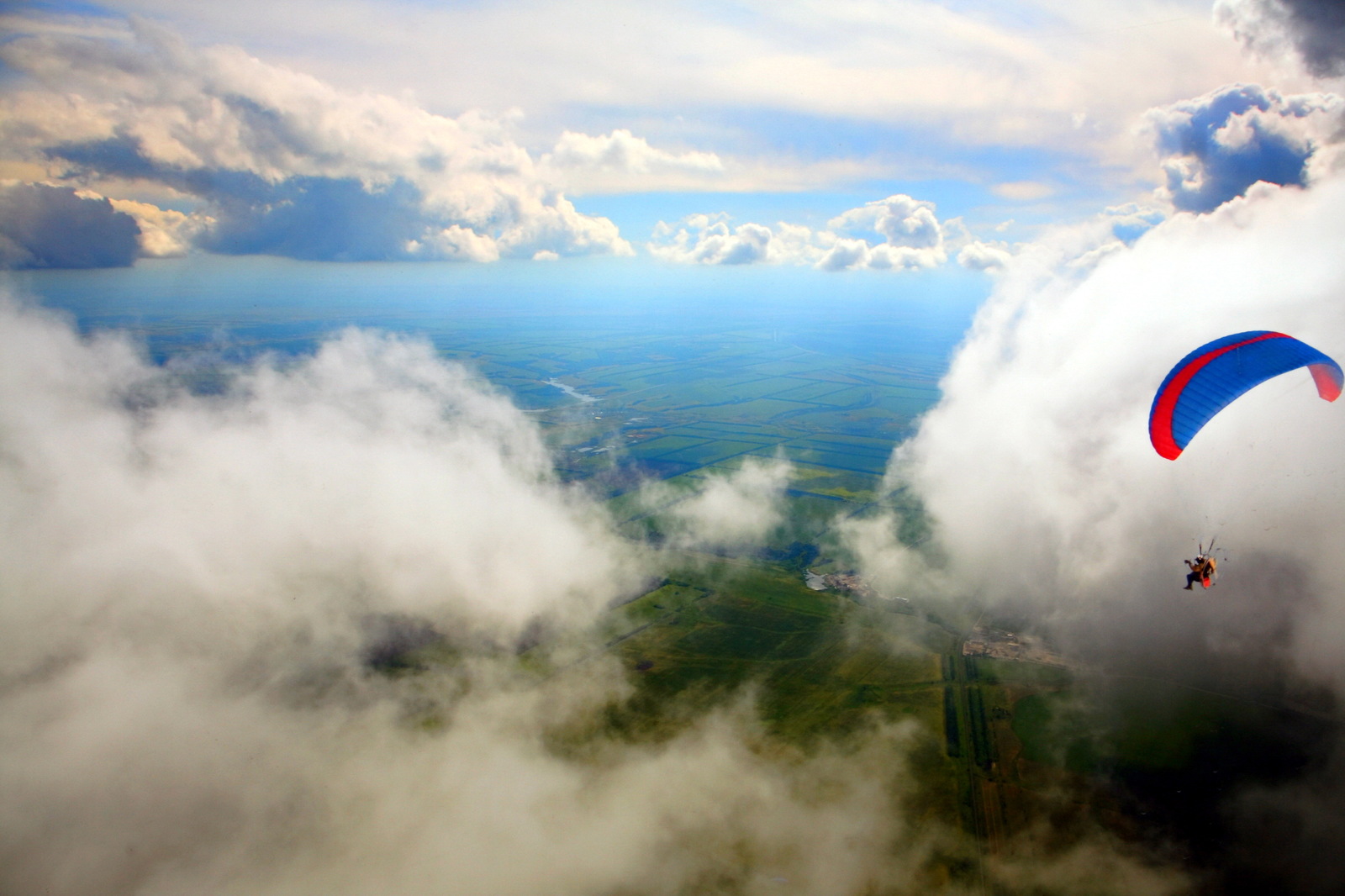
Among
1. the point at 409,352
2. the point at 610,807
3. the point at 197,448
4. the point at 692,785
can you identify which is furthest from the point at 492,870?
the point at 409,352

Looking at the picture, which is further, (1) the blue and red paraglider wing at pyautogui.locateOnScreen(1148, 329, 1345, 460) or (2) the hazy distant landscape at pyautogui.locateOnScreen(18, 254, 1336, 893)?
(2) the hazy distant landscape at pyautogui.locateOnScreen(18, 254, 1336, 893)

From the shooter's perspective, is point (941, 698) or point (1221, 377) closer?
point (1221, 377)

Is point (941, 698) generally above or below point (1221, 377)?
below

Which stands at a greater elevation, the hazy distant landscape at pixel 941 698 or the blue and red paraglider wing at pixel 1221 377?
the blue and red paraglider wing at pixel 1221 377

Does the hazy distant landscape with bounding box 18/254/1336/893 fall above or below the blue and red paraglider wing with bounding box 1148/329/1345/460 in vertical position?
below

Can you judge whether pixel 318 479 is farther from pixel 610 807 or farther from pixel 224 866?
pixel 610 807

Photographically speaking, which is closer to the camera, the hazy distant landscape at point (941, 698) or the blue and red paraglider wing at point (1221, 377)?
the blue and red paraglider wing at point (1221, 377)

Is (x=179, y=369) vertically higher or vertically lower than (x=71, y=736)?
higher

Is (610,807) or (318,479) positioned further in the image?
(318,479)
